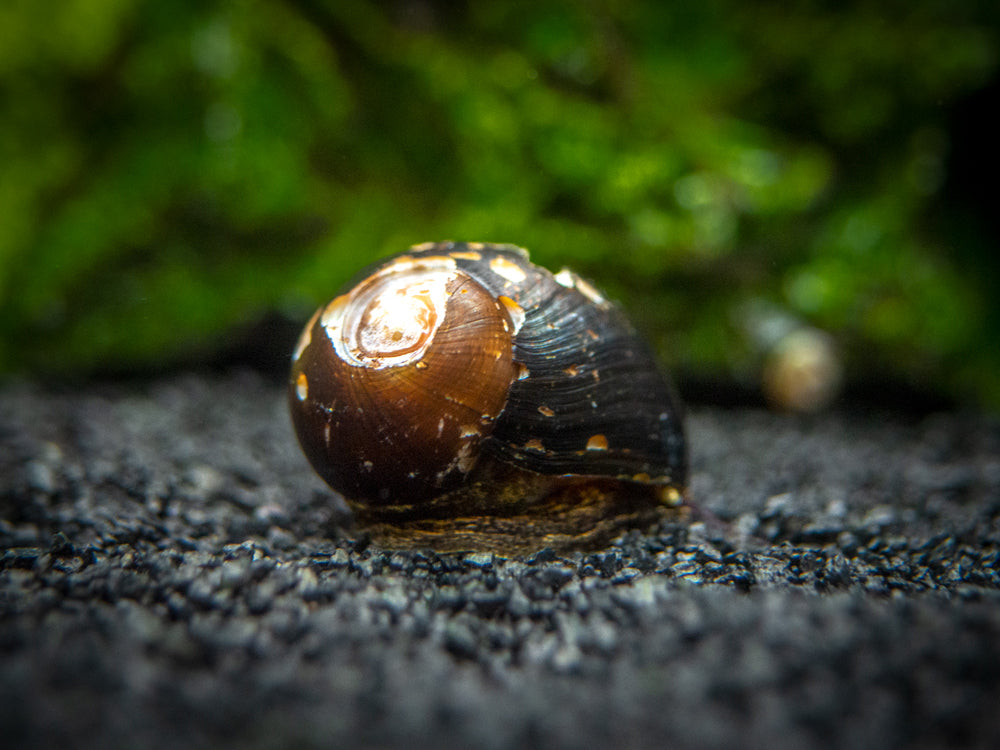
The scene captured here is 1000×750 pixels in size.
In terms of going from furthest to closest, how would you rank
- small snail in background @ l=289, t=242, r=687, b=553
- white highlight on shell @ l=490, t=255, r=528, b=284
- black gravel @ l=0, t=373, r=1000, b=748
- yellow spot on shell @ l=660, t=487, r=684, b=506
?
yellow spot on shell @ l=660, t=487, r=684, b=506, white highlight on shell @ l=490, t=255, r=528, b=284, small snail in background @ l=289, t=242, r=687, b=553, black gravel @ l=0, t=373, r=1000, b=748

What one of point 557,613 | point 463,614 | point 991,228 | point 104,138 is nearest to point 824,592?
point 557,613

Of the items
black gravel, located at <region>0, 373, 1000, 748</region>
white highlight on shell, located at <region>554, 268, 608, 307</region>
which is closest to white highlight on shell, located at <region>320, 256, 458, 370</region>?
white highlight on shell, located at <region>554, 268, 608, 307</region>

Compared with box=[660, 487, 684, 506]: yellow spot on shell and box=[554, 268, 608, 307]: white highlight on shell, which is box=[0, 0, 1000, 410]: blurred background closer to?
box=[554, 268, 608, 307]: white highlight on shell

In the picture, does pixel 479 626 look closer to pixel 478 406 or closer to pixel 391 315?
pixel 478 406

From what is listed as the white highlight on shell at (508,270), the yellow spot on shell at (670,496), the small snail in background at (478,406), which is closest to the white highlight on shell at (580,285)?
the small snail in background at (478,406)

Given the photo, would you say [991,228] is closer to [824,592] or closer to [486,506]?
[824,592]

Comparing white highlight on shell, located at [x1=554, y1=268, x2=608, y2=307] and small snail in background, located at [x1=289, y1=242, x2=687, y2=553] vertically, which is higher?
white highlight on shell, located at [x1=554, y1=268, x2=608, y2=307]

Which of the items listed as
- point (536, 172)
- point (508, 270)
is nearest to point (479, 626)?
point (508, 270)
